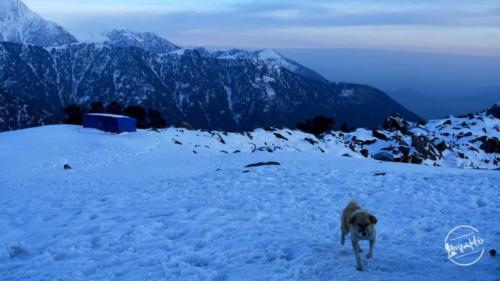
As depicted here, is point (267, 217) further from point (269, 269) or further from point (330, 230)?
point (269, 269)

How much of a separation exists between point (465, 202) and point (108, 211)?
14.5 metres

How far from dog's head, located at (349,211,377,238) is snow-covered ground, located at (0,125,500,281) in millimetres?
977

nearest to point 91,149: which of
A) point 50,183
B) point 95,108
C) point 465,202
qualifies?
point 50,183

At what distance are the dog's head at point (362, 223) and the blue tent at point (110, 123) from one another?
58.0m

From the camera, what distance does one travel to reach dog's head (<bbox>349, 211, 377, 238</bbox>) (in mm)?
9954

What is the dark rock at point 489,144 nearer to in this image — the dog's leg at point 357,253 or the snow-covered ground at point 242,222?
the snow-covered ground at point 242,222

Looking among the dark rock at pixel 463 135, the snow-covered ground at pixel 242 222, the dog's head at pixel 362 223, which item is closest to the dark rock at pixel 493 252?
the snow-covered ground at pixel 242 222

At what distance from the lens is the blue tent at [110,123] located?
6400cm

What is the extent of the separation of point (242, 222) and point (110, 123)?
53482 millimetres

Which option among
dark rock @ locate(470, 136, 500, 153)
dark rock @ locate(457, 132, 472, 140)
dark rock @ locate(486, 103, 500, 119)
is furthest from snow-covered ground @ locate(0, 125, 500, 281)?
dark rock @ locate(486, 103, 500, 119)

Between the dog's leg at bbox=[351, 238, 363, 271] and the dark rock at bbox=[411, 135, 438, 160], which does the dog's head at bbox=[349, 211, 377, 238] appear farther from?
the dark rock at bbox=[411, 135, 438, 160]

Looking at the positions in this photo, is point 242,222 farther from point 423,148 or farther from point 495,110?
point 495,110

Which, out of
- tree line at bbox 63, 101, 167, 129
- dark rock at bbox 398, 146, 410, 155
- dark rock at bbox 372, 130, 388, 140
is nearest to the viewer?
dark rock at bbox 398, 146, 410, 155

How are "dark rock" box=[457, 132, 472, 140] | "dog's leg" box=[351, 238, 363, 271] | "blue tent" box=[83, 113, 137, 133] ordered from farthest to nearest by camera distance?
"dark rock" box=[457, 132, 472, 140]
"blue tent" box=[83, 113, 137, 133]
"dog's leg" box=[351, 238, 363, 271]
